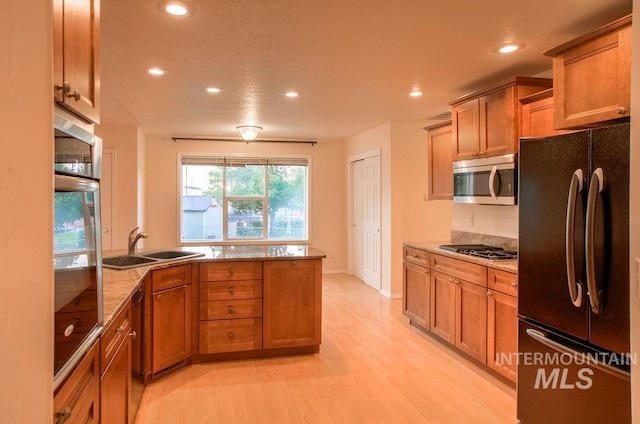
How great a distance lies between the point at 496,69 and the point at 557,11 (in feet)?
3.33

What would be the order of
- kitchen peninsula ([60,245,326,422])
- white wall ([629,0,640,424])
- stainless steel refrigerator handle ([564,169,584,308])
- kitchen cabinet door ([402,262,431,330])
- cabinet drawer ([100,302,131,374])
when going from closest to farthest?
1. white wall ([629,0,640,424])
2. cabinet drawer ([100,302,131,374])
3. stainless steel refrigerator handle ([564,169,584,308])
4. kitchen peninsula ([60,245,326,422])
5. kitchen cabinet door ([402,262,431,330])

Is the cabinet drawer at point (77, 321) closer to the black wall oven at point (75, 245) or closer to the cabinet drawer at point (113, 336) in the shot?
the black wall oven at point (75, 245)

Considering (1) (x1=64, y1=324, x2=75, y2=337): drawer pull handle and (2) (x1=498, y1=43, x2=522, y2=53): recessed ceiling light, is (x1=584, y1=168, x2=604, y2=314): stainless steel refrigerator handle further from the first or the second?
(1) (x1=64, y1=324, x2=75, y2=337): drawer pull handle

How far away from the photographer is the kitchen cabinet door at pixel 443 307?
138 inches

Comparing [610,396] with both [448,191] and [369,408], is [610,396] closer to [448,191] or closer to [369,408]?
[369,408]

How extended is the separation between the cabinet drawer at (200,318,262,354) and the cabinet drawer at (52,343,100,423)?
1.76 metres

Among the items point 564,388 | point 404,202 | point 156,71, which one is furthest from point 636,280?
point 404,202

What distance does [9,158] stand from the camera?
0.72 meters

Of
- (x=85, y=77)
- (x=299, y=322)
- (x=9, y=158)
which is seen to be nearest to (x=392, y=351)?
(x=299, y=322)

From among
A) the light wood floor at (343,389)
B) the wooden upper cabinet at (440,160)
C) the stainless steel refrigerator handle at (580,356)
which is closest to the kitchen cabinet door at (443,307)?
the light wood floor at (343,389)

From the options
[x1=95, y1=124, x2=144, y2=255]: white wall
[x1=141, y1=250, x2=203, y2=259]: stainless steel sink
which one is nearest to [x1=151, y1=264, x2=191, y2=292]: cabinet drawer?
[x1=141, y1=250, x2=203, y2=259]: stainless steel sink

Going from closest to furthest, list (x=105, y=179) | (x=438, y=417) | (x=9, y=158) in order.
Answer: (x=9, y=158)
(x=438, y=417)
(x=105, y=179)

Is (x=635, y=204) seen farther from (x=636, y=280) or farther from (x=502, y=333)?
(x=502, y=333)

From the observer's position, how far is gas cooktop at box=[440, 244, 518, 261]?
123 inches
